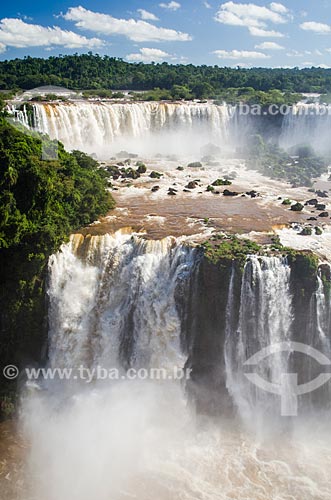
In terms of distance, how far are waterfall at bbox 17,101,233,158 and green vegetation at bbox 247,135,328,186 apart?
16.8ft

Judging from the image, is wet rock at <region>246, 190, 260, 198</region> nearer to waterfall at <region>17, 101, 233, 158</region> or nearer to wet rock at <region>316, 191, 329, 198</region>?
wet rock at <region>316, 191, 329, 198</region>

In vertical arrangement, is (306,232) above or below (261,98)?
below

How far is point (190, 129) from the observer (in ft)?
156

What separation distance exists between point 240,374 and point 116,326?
18.1ft

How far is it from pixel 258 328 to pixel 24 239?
1027cm

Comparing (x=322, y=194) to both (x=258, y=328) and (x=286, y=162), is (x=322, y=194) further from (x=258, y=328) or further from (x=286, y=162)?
(x=258, y=328)

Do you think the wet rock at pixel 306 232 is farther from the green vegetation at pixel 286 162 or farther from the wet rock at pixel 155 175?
the wet rock at pixel 155 175

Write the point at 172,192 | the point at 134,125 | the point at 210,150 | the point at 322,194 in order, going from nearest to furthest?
1. the point at 172,192
2. the point at 322,194
3. the point at 210,150
4. the point at 134,125

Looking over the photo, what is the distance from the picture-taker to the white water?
16.4 meters

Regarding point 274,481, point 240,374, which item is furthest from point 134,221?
point 274,481

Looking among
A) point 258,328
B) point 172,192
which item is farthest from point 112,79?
point 258,328

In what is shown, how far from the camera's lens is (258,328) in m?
18.8

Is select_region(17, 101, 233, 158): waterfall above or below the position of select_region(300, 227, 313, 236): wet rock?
above

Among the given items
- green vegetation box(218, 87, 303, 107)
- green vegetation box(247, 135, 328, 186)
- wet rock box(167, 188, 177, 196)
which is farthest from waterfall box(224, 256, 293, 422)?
green vegetation box(218, 87, 303, 107)
